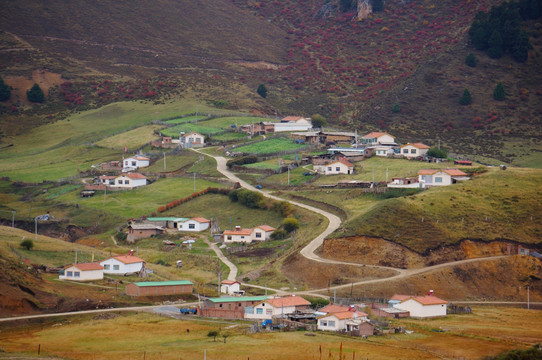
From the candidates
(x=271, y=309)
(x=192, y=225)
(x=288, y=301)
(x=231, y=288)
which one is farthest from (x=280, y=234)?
(x=271, y=309)

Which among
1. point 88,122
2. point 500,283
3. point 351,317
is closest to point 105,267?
point 351,317

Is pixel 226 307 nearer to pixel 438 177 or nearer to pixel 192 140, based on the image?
pixel 438 177

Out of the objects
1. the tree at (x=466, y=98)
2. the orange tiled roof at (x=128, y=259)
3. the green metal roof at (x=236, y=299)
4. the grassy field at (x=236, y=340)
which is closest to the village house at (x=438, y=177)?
the grassy field at (x=236, y=340)

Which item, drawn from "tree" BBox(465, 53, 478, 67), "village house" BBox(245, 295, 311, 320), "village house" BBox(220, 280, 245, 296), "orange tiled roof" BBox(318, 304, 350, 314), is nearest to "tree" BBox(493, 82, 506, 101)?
"tree" BBox(465, 53, 478, 67)

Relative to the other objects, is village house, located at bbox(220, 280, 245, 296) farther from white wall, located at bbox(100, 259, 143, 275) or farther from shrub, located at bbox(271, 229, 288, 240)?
shrub, located at bbox(271, 229, 288, 240)

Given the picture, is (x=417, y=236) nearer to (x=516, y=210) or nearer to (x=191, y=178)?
(x=516, y=210)

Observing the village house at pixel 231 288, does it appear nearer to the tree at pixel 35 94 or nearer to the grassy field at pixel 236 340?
the grassy field at pixel 236 340
